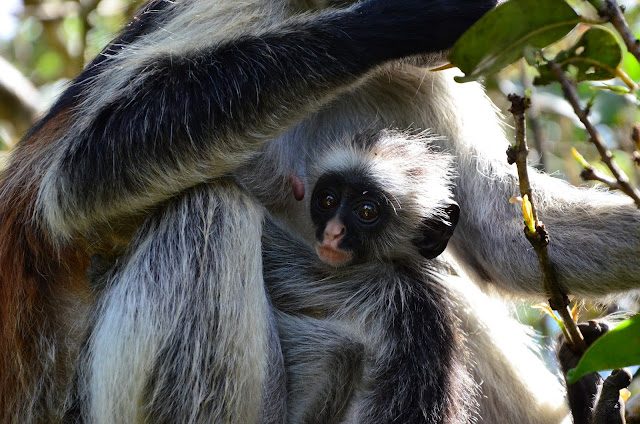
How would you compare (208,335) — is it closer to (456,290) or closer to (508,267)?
(456,290)

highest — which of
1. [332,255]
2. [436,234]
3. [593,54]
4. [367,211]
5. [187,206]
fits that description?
[593,54]

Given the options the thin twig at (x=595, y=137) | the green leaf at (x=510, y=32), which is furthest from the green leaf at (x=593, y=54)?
the thin twig at (x=595, y=137)

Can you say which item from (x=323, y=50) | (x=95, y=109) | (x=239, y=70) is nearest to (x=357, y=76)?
(x=323, y=50)

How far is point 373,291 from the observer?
3.77m

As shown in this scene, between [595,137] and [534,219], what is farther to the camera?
[534,219]

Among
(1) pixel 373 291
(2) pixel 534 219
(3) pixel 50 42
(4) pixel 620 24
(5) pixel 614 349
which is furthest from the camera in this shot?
(3) pixel 50 42

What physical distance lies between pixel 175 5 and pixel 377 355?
195 cm

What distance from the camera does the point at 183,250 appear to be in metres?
3.39

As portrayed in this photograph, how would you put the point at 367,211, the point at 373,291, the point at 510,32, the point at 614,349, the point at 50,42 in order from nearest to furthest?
1. the point at 614,349
2. the point at 510,32
3. the point at 373,291
4. the point at 367,211
5. the point at 50,42


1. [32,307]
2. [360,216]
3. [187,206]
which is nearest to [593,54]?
[360,216]

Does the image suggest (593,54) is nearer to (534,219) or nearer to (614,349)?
(534,219)

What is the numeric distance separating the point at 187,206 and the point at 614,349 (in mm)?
1913

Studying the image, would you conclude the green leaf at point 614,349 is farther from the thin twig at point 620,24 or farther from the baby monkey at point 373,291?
the baby monkey at point 373,291

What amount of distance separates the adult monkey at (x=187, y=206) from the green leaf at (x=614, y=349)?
141cm
